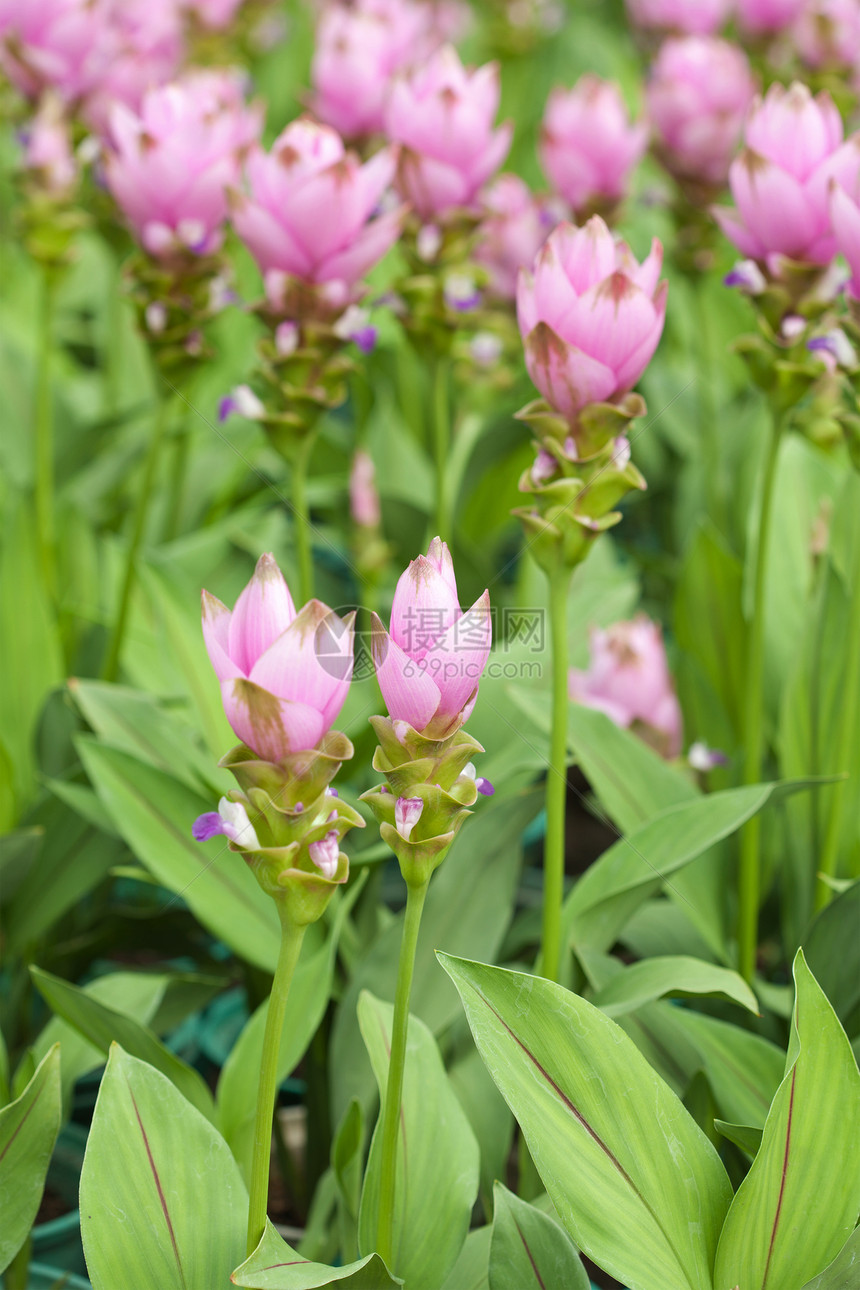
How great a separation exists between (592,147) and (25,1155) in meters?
1.28

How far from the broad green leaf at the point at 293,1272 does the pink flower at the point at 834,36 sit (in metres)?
2.00

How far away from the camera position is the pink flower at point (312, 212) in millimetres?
987

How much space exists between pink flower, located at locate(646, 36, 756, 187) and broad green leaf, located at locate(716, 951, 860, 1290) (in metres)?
1.25

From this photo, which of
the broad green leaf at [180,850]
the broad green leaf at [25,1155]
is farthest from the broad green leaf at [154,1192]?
the broad green leaf at [180,850]

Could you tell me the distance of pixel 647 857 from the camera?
916 mm

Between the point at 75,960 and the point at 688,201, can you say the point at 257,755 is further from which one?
the point at 688,201

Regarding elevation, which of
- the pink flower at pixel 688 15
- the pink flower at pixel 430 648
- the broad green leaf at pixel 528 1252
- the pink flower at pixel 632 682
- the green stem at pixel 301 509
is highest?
the pink flower at pixel 430 648

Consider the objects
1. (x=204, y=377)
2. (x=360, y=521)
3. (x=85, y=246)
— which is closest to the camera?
(x=360, y=521)

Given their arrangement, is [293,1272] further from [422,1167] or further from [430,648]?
[430,648]

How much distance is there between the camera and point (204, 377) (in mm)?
1952

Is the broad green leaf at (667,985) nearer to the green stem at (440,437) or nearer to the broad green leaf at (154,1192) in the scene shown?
the broad green leaf at (154,1192)

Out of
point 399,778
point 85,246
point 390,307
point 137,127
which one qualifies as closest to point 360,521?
point 390,307

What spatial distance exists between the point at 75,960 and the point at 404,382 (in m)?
1.16

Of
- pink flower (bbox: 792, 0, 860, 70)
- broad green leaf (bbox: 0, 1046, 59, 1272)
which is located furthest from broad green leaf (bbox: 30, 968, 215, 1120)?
pink flower (bbox: 792, 0, 860, 70)
